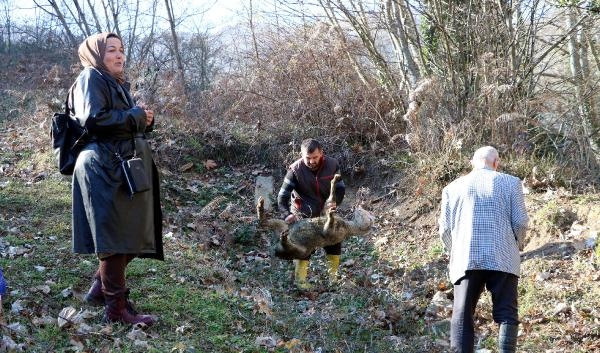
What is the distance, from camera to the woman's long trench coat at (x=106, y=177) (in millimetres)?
4590

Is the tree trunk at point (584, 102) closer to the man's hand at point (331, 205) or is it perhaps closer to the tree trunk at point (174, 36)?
the man's hand at point (331, 205)

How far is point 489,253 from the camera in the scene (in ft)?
16.4

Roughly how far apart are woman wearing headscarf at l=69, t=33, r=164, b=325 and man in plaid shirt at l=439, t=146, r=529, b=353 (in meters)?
2.43

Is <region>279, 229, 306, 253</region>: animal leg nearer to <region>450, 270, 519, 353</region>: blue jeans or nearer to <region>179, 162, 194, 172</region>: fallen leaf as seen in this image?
<region>450, 270, 519, 353</region>: blue jeans

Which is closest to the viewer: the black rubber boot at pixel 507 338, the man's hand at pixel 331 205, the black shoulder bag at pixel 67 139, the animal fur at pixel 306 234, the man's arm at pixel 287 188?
the black shoulder bag at pixel 67 139

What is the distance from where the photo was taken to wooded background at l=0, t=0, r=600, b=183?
1019 cm

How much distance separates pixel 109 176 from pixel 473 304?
2.96m

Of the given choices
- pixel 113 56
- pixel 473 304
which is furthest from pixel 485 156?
pixel 113 56

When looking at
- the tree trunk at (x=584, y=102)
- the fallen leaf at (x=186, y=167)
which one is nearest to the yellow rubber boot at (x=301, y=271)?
the tree trunk at (x=584, y=102)

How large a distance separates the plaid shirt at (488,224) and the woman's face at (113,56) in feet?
9.40

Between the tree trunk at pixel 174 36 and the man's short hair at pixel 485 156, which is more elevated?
the tree trunk at pixel 174 36

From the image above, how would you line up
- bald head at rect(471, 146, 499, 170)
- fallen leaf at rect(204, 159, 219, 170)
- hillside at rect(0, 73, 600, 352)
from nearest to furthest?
hillside at rect(0, 73, 600, 352) → bald head at rect(471, 146, 499, 170) → fallen leaf at rect(204, 159, 219, 170)

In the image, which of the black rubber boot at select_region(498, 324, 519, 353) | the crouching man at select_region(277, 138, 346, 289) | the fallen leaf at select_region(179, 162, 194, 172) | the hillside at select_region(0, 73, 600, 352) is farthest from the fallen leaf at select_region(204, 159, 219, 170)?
the black rubber boot at select_region(498, 324, 519, 353)

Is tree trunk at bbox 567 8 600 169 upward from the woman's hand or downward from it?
upward
